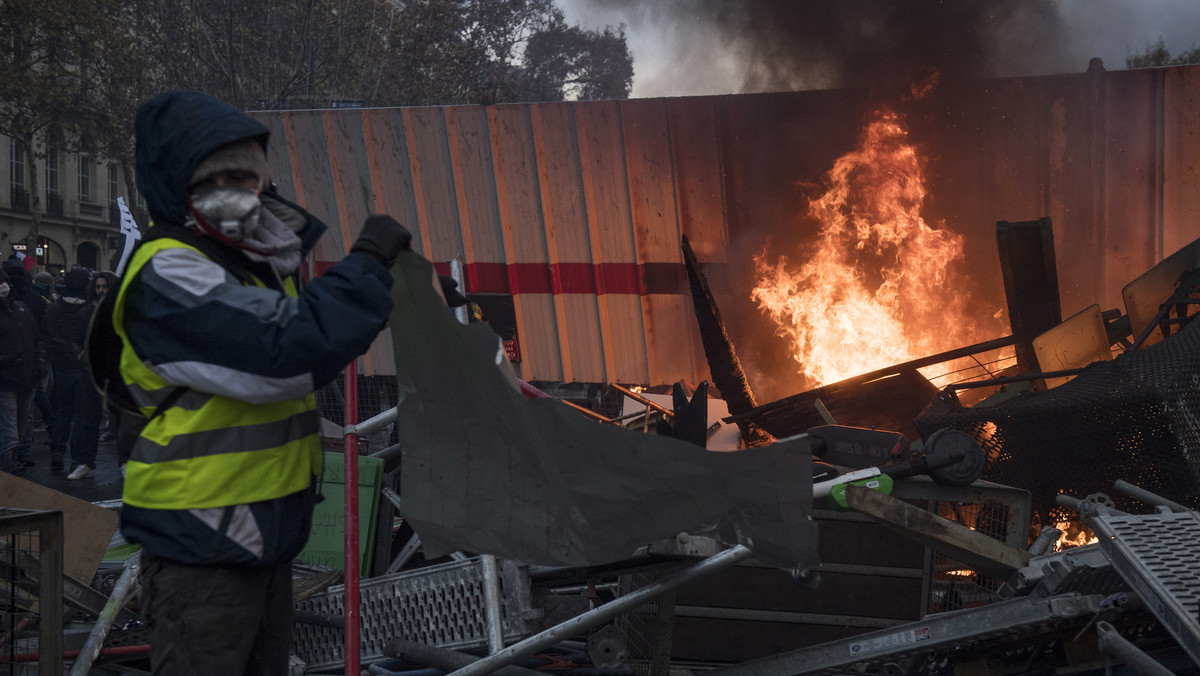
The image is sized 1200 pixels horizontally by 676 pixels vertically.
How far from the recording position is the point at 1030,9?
798 centimetres

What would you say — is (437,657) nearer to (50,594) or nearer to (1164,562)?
(50,594)

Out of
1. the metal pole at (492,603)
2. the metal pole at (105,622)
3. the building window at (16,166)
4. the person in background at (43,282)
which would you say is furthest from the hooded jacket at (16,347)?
the building window at (16,166)

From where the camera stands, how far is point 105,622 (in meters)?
2.87

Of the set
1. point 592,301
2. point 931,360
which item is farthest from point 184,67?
point 931,360

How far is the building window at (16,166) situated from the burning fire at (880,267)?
30.8m

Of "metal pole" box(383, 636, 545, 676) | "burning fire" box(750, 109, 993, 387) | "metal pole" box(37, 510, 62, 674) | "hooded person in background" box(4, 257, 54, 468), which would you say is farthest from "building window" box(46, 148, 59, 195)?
"metal pole" box(383, 636, 545, 676)

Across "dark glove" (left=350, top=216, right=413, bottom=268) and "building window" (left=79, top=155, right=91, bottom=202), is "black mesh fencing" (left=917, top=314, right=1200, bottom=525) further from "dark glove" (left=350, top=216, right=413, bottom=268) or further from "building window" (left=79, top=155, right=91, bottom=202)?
"building window" (left=79, top=155, right=91, bottom=202)

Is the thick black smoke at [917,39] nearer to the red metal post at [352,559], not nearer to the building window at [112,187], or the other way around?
the red metal post at [352,559]

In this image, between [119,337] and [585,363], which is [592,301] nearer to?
[585,363]

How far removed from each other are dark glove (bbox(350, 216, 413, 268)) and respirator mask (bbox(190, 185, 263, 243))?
245 millimetres

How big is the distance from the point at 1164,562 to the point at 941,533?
1.79 feet

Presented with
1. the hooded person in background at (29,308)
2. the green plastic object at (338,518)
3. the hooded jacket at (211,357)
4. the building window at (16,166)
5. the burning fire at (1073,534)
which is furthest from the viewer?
the building window at (16,166)

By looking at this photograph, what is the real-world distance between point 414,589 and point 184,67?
16.7 metres

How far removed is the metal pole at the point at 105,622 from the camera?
2.79 meters
